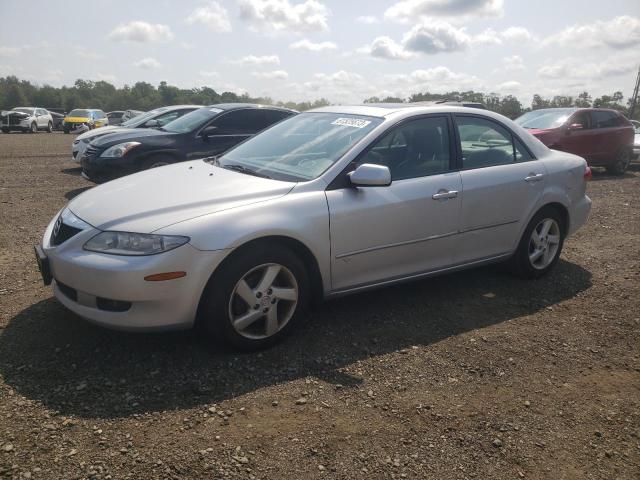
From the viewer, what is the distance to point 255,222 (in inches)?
127

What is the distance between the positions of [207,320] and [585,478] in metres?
2.13

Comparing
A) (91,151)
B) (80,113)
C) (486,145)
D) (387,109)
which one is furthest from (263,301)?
(80,113)

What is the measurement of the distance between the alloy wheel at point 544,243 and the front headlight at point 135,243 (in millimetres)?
3300

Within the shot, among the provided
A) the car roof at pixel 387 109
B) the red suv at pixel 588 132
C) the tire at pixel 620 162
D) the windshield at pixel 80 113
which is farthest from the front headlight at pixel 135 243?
the windshield at pixel 80 113

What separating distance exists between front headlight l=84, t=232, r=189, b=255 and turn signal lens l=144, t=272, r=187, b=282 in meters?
0.13

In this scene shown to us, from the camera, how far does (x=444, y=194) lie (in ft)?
13.3

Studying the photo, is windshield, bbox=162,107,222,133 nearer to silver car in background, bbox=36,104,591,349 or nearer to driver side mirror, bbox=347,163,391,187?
silver car in background, bbox=36,104,591,349

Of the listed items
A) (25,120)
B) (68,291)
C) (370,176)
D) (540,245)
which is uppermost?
(25,120)

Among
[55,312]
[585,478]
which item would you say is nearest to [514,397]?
[585,478]

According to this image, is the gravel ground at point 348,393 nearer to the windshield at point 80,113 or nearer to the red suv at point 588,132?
the red suv at point 588,132

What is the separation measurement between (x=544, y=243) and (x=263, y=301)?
297cm

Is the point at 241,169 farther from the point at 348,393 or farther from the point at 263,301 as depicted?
the point at 348,393

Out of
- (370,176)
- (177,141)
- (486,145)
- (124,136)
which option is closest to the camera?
(370,176)

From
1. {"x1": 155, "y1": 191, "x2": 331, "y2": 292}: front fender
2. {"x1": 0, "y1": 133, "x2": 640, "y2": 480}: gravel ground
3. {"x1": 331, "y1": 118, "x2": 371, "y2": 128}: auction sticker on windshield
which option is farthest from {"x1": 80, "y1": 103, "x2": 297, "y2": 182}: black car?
{"x1": 155, "y1": 191, "x2": 331, "y2": 292}: front fender
